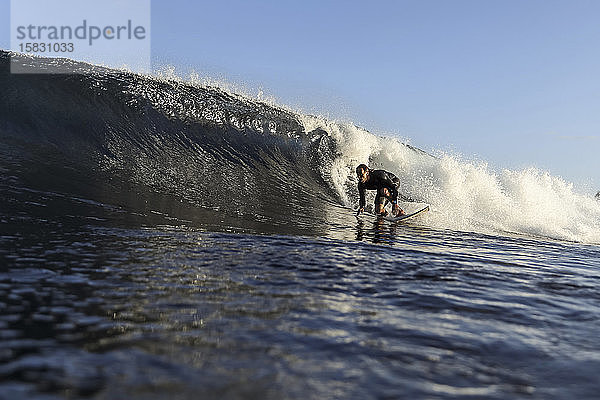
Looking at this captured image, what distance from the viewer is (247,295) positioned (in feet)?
8.91

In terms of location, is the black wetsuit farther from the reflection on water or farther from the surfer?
the reflection on water

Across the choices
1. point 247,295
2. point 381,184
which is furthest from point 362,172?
point 247,295

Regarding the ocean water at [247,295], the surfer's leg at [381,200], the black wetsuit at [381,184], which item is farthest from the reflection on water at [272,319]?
the black wetsuit at [381,184]

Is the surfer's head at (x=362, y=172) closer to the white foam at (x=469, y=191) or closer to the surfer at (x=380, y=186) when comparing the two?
the surfer at (x=380, y=186)

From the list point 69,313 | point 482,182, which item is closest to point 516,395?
point 69,313

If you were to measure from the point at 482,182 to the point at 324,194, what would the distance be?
545 centimetres

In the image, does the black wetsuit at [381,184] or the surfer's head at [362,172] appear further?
the black wetsuit at [381,184]

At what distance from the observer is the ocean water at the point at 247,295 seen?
164cm

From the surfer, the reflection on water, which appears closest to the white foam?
the surfer

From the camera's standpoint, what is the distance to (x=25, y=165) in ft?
23.9

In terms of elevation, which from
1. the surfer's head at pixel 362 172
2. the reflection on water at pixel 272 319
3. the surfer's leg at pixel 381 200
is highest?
the surfer's head at pixel 362 172

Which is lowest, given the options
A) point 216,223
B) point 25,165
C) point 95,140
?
point 216,223

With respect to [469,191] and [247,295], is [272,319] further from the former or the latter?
[469,191]

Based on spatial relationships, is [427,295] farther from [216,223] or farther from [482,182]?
[482,182]
